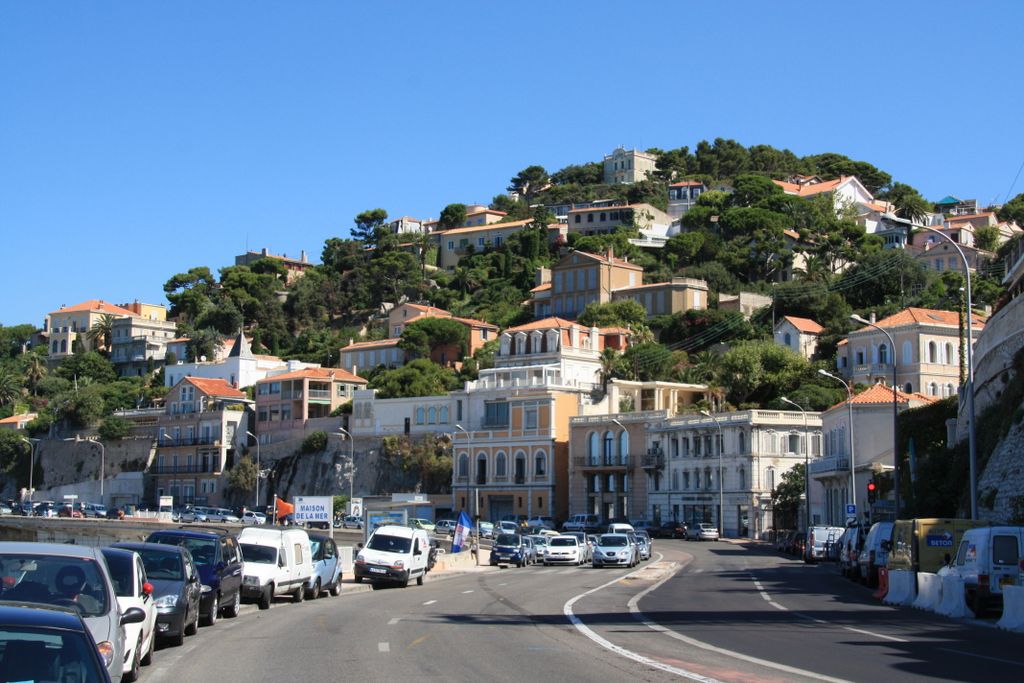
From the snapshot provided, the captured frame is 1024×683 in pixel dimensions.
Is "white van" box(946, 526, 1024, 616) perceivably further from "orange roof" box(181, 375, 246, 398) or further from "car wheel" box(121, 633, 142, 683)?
"orange roof" box(181, 375, 246, 398)

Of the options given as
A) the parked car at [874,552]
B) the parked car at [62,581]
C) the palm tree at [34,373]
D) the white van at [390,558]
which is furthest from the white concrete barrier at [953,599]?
the palm tree at [34,373]

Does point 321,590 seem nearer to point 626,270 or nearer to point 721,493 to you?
point 721,493

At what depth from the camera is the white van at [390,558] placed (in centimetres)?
3772

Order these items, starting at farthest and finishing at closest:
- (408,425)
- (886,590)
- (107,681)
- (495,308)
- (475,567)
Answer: (495,308), (408,425), (475,567), (886,590), (107,681)

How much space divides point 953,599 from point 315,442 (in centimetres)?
8592

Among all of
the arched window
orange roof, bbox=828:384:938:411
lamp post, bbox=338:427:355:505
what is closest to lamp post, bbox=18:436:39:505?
lamp post, bbox=338:427:355:505

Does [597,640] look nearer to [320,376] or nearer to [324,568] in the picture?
[324,568]

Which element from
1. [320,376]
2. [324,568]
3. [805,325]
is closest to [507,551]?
[324,568]

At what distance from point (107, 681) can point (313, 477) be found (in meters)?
102

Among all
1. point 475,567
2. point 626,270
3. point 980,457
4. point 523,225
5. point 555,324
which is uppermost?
point 523,225

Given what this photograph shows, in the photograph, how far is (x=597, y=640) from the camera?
20328 mm

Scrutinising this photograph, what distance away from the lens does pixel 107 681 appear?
314 inches

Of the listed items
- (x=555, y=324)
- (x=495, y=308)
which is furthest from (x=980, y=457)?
(x=495, y=308)

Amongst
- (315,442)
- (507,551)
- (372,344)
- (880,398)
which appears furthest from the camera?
(372,344)
